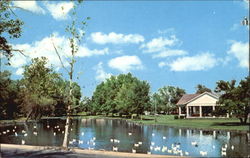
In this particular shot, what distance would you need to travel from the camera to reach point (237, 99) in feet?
192

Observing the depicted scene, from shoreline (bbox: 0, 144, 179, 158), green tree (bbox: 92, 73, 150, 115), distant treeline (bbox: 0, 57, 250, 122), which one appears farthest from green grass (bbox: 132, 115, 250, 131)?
shoreline (bbox: 0, 144, 179, 158)

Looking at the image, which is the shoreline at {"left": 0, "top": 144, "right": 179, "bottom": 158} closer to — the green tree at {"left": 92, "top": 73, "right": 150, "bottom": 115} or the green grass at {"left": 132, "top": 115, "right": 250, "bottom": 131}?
the green grass at {"left": 132, "top": 115, "right": 250, "bottom": 131}

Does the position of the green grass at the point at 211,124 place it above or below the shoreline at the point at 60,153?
above

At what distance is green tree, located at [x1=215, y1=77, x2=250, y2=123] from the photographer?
187 ft

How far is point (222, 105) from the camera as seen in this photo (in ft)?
202

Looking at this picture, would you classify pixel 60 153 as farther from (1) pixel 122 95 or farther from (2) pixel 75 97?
(1) pixel 122 95

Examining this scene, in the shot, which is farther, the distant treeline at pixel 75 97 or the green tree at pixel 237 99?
the green tree at pixel 237 99

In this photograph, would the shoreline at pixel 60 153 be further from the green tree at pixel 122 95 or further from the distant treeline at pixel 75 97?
the green tree at pixel 122 95

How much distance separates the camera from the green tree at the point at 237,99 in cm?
5697

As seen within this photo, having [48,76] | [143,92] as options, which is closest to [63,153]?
[48,76]

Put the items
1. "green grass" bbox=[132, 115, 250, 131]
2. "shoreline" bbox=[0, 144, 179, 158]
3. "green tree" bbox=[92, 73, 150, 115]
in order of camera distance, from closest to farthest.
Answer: "shoreline" bbox=[0, 144, 179, 158], "green grass" bbox=[132, 115, 250, 131], "green tree" bbox=[92, 73, 150, 115]

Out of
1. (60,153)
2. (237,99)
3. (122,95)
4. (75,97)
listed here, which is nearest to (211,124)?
(237,99)

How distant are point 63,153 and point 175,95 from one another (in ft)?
493

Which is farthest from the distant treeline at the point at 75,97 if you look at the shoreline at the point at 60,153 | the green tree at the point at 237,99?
Result: the shoreline at the point at 60,153
